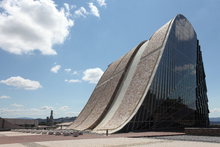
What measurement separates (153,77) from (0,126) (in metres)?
51.4

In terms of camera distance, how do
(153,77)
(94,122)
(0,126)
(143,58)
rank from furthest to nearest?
(0,126) < (143,58) < (94,122) < (153,77)

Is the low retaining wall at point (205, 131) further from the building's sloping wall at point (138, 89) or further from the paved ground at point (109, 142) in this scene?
the building's sloping wall at point (138, 89)

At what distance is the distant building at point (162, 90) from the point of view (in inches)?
1097

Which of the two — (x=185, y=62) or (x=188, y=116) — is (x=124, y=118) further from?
(x=185, y=62)

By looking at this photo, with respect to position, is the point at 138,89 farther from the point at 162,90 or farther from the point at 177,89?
the point at 177,89

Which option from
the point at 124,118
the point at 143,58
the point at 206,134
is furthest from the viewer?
the point at 143,58

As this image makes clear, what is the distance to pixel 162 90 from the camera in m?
30.4

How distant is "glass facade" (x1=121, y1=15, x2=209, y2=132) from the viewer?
91.7 feet

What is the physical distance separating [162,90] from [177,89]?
435 cm

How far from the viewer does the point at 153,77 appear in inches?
1179

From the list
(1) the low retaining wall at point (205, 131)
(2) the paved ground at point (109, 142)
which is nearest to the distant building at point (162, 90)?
(1) the low retaining wall at point (205, 131)

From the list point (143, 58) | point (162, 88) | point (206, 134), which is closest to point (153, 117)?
point (162, 88)

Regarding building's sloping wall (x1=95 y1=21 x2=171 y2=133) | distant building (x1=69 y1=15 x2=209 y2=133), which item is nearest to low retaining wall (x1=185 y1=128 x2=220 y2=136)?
distant building (x1=69 y1=15 x2=209 y2=133)

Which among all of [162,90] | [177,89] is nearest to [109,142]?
[162,90]
